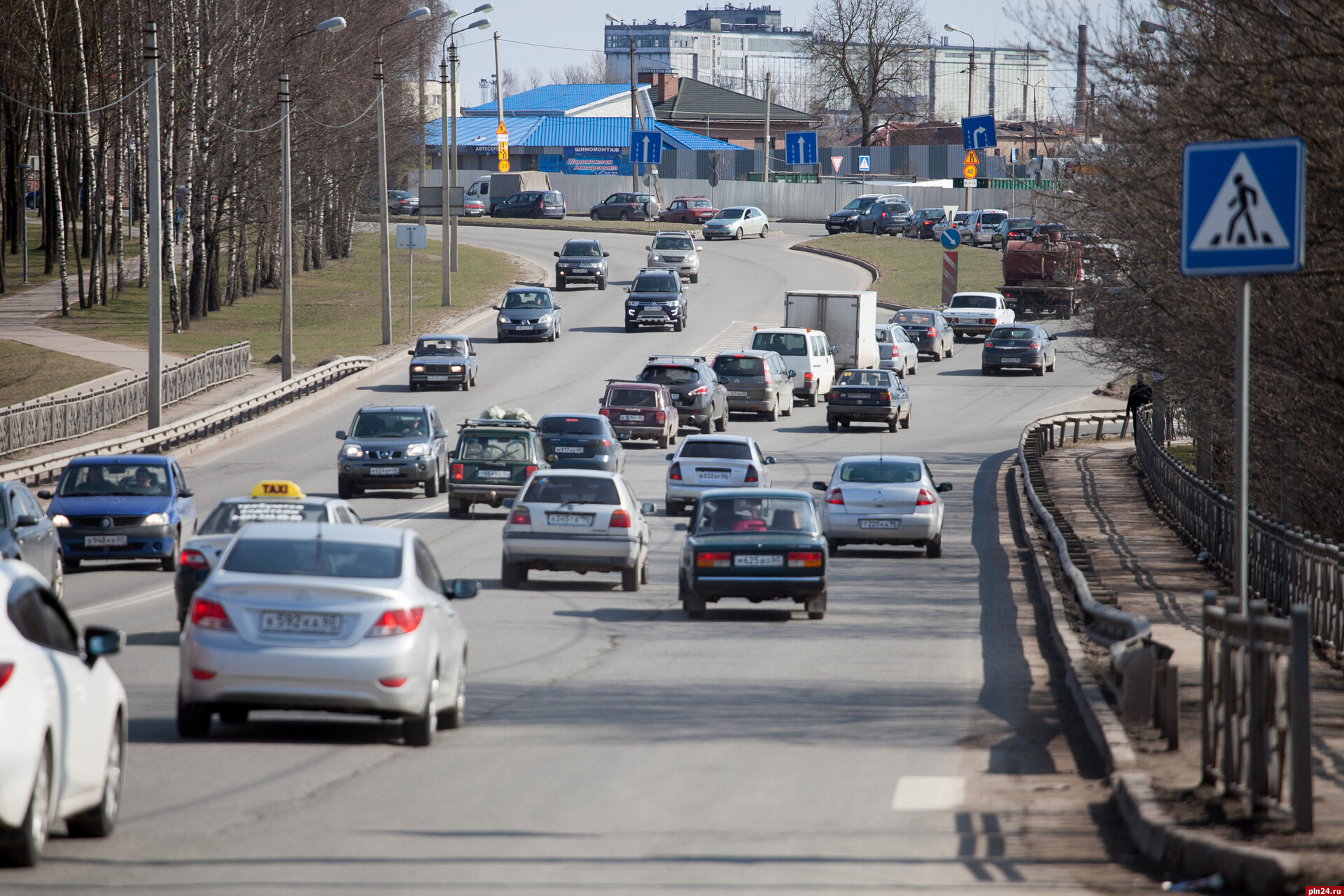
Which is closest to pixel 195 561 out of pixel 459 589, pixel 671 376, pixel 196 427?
pixel 459 589

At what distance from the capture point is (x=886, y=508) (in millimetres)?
25203

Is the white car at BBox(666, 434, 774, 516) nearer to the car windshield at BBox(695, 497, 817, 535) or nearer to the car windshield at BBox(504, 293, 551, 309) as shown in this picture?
the car windshield at BBox(695, 497, 817, 535)

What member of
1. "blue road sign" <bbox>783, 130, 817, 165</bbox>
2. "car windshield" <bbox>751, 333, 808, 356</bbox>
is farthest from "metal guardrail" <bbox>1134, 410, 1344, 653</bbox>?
"blue road sign" <bbox>783, 130, 817, 165</bbox>

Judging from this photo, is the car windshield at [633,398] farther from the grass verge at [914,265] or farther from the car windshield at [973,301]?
the grass verge at [914,265]

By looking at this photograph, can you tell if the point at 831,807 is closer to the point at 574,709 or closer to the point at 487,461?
the point at 574,709

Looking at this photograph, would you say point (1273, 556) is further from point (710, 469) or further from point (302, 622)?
point (710, 469)

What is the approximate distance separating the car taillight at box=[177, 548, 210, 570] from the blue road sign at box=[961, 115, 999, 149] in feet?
197

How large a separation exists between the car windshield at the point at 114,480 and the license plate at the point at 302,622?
12625 mm

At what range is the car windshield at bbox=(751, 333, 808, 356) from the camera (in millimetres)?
46688

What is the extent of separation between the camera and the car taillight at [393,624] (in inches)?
415

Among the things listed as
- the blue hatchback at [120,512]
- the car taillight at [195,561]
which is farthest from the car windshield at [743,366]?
the car taillight at [195,561]

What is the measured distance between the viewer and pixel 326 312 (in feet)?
206

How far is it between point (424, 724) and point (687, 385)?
2909 centimetres

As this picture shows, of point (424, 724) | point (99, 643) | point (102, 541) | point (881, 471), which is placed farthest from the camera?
point (881, 471)
